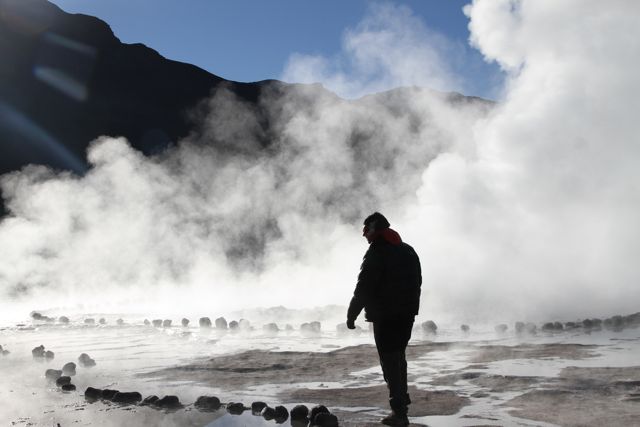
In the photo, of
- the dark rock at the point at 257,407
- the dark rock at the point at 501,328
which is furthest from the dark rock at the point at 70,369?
the dark rock at the point at 501,328

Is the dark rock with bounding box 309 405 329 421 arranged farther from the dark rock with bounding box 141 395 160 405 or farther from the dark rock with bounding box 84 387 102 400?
the dark rock with bounding box 84 387 102 400

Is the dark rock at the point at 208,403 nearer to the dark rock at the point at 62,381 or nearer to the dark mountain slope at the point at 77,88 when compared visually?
the dark rock at the point at 62,381

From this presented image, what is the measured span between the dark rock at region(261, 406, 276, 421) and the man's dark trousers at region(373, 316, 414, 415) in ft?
2.99

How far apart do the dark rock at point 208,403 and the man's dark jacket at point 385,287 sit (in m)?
1.47

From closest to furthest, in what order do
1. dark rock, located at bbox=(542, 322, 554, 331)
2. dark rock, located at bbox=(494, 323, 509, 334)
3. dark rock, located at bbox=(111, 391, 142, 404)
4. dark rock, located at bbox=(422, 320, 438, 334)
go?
dark rock, located at bbox=(111, 391, 142, 404) < dark rock, located at bbox=(542, 322, 554, 331) < dark rock, located at bbox=(494, 323, 509, 334) < dark rock, located at bbox=(422, 320, 438, 334)

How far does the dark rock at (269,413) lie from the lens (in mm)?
4272

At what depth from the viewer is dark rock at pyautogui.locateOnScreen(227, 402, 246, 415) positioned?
4492mm

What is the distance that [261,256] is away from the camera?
35969 millimetres

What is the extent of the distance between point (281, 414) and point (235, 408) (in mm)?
467

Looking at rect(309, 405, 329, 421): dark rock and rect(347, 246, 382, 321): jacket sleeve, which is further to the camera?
rect(309, 405, 329, 421): dark rock

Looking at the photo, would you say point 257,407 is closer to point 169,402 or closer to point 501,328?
point 169,402

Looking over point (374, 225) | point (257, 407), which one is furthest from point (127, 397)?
point (374, 225)

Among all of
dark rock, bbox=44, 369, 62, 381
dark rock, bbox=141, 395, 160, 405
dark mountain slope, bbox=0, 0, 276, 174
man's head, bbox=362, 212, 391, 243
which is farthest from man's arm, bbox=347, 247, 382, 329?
dark mountain slope, bbox=0, 0, 276, 174

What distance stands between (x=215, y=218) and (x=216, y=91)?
4127 cm
